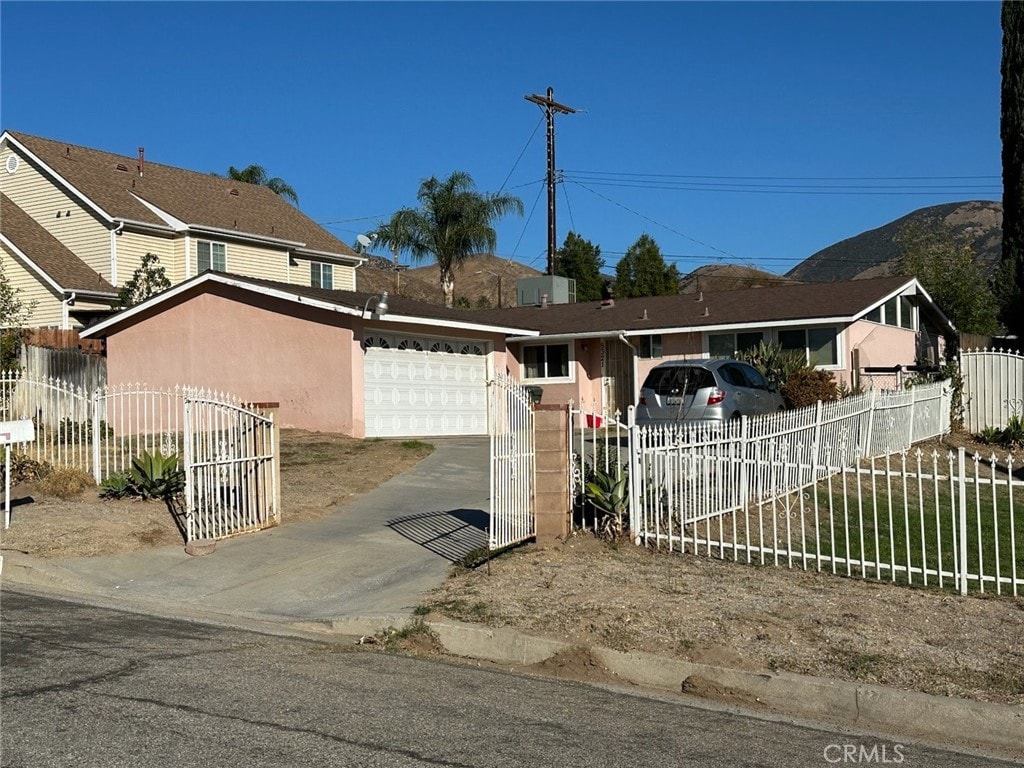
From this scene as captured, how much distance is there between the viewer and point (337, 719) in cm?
573

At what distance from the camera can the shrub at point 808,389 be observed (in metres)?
22.7

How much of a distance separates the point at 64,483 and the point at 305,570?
5147 mm

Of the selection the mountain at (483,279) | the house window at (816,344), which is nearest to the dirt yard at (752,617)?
the house window at (816,344)

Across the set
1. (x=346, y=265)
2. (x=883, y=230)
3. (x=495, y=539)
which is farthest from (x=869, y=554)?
(x=883, y=230)

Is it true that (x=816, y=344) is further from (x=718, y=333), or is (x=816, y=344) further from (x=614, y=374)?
(x=614, y=374)

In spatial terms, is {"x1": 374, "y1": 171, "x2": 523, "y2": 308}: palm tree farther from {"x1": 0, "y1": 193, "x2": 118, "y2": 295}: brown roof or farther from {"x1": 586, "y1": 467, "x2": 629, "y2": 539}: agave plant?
{"x1": 586, "y1": 467, "x2": 629, "y2": 539}: agave plant

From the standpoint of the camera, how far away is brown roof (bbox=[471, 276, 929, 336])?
85.0 ft

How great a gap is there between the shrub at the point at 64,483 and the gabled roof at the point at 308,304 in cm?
746

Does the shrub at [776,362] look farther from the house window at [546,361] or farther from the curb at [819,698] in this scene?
the curb at [819,698]

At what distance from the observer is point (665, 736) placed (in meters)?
5.72

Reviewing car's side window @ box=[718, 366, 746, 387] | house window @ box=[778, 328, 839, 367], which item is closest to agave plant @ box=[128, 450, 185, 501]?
car's side window @ box=[718, 366, 746, 387]

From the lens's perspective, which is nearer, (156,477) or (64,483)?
(156,477)

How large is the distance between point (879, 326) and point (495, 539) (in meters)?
19.3

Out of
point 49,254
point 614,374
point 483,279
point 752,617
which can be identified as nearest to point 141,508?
point 752,617
